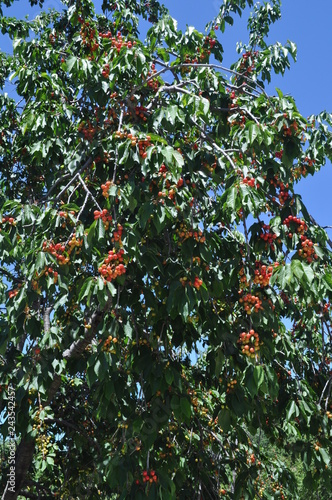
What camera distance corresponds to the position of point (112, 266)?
2.62 meters

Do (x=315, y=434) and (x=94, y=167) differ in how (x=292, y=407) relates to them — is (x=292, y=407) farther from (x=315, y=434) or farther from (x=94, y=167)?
(x=94, y=167)

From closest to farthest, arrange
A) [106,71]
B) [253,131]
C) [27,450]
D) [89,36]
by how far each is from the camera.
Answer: [253,131] < [106,71] < [89,36] < [27,450]

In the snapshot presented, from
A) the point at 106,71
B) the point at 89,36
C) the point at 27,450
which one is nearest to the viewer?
the point at 106,71

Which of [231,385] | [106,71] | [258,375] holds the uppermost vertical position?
[106,71]

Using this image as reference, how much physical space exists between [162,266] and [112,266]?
48cm

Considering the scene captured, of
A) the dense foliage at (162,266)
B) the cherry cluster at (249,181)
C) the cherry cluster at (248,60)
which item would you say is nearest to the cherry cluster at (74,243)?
the dense foliage at (162,266)

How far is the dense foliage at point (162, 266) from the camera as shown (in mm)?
2709

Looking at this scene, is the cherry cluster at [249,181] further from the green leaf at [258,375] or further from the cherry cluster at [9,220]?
the cherry cluster at [9,220]

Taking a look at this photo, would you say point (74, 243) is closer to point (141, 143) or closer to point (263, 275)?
point (141, 143)

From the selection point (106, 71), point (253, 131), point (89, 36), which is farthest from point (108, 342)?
point (89, 36)

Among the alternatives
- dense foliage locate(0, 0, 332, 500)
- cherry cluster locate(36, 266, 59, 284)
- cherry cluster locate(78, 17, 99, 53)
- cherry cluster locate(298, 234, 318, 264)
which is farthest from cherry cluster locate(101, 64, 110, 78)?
cherry cluster locate(298, 234, 318, 264)

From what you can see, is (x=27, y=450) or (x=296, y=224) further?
(x=27, y=450)

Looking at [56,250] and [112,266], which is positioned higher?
[56,250]

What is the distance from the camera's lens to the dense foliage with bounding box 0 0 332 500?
2.71 meters
